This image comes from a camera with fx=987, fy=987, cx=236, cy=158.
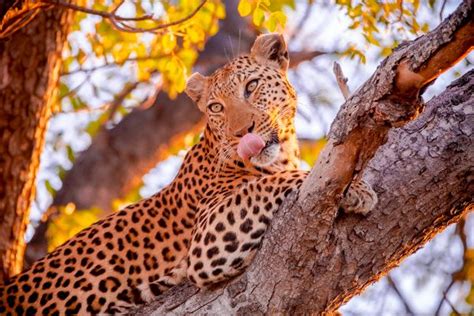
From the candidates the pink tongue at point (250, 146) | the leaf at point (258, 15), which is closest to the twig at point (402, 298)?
the pink tongue at point (250, 146)

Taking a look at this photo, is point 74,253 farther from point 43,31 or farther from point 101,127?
point 101,127

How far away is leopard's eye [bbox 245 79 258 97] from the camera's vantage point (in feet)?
24.4

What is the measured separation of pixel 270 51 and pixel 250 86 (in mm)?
495

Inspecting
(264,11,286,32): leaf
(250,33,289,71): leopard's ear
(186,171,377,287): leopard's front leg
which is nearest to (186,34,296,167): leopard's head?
(250,33,289,71): leopard's ear

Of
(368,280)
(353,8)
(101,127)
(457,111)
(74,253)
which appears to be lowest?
(368,280)

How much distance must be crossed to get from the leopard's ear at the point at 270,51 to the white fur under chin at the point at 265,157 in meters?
1.26

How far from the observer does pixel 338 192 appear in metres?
4.83

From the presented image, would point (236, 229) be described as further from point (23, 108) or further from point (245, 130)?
point (23, 108)

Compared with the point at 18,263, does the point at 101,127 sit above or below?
above

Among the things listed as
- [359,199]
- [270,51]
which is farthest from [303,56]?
[359,199]

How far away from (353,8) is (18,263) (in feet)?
11.0

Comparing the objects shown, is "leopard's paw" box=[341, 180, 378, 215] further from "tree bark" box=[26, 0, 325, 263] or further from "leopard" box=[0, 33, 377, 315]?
"tree bark" box=[26, 0, 325, 263]

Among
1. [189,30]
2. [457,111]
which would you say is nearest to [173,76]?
[189,30]

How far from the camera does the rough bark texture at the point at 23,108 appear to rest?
24.0 feet
